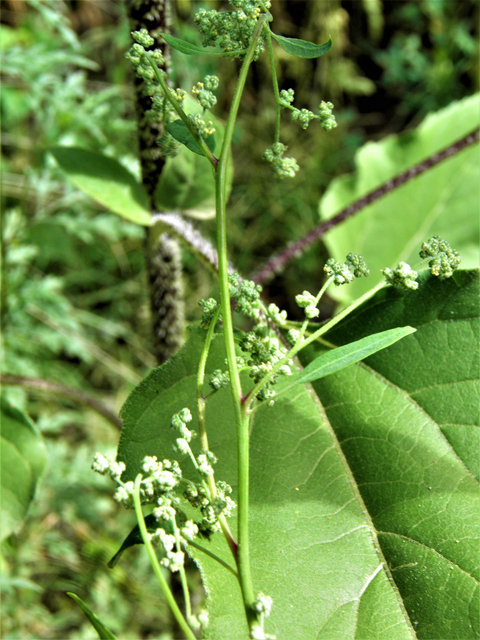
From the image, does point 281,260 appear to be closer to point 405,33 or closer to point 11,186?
point 11,186

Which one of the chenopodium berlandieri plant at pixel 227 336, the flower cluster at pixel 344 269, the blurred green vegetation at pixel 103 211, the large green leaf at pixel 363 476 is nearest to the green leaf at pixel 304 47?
the chenopodium berlandieri plant at pixel 227 336

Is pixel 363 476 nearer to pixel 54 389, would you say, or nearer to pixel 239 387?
pixel 239 387

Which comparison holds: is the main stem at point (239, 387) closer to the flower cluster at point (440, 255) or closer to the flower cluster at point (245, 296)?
the flower cluster at point (245, 296)

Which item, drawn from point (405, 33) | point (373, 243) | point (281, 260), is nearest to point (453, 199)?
point (373, 243)

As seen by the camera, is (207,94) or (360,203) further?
(360,203)

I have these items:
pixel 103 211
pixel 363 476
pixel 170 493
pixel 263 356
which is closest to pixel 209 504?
pixel 170 493

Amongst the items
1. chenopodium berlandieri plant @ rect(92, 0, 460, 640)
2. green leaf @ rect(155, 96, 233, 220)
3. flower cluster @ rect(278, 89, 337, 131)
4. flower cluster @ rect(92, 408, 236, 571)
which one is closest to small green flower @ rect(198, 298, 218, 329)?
chenopodium berlandieri plant @ rect(92, 0, 460, 640)

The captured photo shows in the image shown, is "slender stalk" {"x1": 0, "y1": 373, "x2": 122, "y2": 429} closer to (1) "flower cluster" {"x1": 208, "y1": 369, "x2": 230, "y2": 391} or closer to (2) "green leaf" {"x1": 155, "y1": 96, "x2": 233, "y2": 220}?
(2) "green leaf" {"x1": 155, "y1": 96, "x2": 233, "y2": 220}

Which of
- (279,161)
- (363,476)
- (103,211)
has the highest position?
(279,161)
